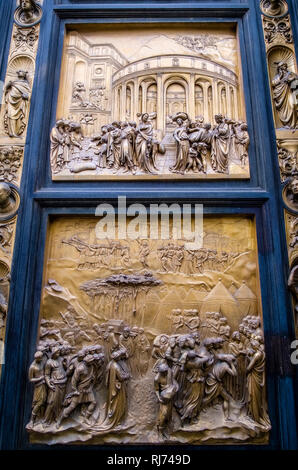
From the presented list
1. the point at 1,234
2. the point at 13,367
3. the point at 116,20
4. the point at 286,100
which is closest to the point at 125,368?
the point at 13,367

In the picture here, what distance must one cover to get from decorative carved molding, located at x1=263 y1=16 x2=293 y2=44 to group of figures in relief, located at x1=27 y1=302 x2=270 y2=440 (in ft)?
17.4

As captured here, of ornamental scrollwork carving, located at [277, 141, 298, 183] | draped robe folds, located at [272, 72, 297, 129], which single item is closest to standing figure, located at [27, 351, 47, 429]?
ornamental scrollwork carving, located at [277, 141, 298, 183]

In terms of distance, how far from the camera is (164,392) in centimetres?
594

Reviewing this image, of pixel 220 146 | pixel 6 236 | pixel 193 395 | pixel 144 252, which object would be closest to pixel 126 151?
pixel 220 146

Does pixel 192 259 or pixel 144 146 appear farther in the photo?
pixel 144 146

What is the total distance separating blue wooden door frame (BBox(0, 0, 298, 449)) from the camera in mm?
6133

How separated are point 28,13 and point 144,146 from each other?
372 centimetres

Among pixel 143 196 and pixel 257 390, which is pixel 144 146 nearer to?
pixel 143 196

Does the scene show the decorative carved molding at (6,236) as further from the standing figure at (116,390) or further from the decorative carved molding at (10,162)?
the standing figure at (116,390)

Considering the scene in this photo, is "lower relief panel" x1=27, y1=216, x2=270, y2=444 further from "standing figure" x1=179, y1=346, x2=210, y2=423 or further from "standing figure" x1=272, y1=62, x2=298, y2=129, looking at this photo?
"standing figure" x1=272, y1=62, x2=298, y2=129

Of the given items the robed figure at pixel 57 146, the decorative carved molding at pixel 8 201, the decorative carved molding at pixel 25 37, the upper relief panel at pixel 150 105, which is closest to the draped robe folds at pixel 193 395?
the upper relief panel at pixel 150 105

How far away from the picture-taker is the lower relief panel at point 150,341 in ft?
19.7

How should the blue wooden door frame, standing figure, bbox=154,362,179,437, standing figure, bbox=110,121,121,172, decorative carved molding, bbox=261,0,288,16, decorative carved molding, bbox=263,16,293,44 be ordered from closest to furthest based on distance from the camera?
standing figure, bbox=154,362,179,437
the blue wooden door frame
standing figure, bbox=110,121,121,172
decorative carved molding, bbox=263,16,293,44
decorative carved molding, bbox=261,0,288,16

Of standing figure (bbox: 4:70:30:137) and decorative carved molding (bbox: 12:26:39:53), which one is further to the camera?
decorative carved molding (bbox: 12:26:39:53)
